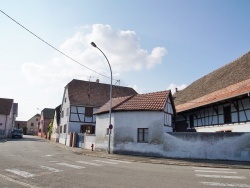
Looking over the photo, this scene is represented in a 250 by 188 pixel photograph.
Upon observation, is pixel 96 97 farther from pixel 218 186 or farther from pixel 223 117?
pixel 218 186

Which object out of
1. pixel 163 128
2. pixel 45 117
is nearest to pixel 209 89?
pixel 163 128

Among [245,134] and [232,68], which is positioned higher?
[232,68]

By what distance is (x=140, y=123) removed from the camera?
22953mm

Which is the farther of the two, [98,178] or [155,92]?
[155,92]

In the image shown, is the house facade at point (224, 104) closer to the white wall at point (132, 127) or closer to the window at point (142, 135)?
the white wall at point (132, 127)

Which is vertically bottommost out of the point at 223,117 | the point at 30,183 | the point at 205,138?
the point at 30,183

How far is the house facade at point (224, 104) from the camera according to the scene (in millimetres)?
20598

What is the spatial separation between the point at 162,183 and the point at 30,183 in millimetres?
4555

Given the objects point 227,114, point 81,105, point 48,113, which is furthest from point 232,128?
point 48,113

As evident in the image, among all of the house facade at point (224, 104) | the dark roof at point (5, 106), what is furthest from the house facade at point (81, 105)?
the dark roof at point (5, 106)

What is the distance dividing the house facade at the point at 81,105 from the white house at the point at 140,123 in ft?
49.8

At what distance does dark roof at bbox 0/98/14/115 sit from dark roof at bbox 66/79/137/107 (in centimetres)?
1899

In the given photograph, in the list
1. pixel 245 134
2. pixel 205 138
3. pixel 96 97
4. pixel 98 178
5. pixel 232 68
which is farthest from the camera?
pixel 96 97

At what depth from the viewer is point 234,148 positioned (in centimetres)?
1889
